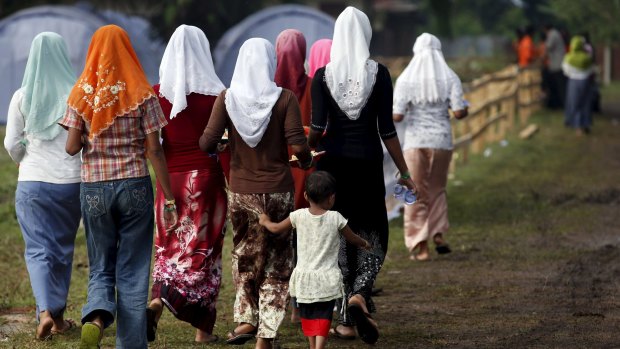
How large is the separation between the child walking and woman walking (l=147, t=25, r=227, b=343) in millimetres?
744

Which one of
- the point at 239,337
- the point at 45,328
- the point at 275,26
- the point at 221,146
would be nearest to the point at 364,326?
the point at 239,337

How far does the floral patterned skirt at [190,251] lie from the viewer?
22.6ft

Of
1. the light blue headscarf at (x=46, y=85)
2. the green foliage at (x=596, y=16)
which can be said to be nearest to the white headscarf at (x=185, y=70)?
the light blue headscarf at (x=46, y=85)

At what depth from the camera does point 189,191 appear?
6887 mm

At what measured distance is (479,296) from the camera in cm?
850

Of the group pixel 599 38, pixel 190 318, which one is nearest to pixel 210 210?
pixel 190 318

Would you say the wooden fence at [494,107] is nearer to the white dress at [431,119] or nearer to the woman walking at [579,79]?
the woman walking at [579,79]

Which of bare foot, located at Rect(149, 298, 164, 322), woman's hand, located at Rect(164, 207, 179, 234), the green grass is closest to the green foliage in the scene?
the green grass

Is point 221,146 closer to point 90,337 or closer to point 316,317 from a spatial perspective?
point 316,317

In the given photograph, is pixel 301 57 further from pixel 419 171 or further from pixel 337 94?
pixel 419 171

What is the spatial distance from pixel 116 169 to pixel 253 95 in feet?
3.05

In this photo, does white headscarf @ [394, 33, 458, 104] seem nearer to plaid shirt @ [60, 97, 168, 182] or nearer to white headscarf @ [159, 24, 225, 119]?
white headscarf @ [159, 24, 225, 119]

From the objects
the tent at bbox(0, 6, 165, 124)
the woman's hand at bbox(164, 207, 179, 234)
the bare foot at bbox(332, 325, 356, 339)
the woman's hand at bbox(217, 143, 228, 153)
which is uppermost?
the woman's hand at bbox(217, 143, 228, 153)

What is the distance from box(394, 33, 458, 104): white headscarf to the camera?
974cm
